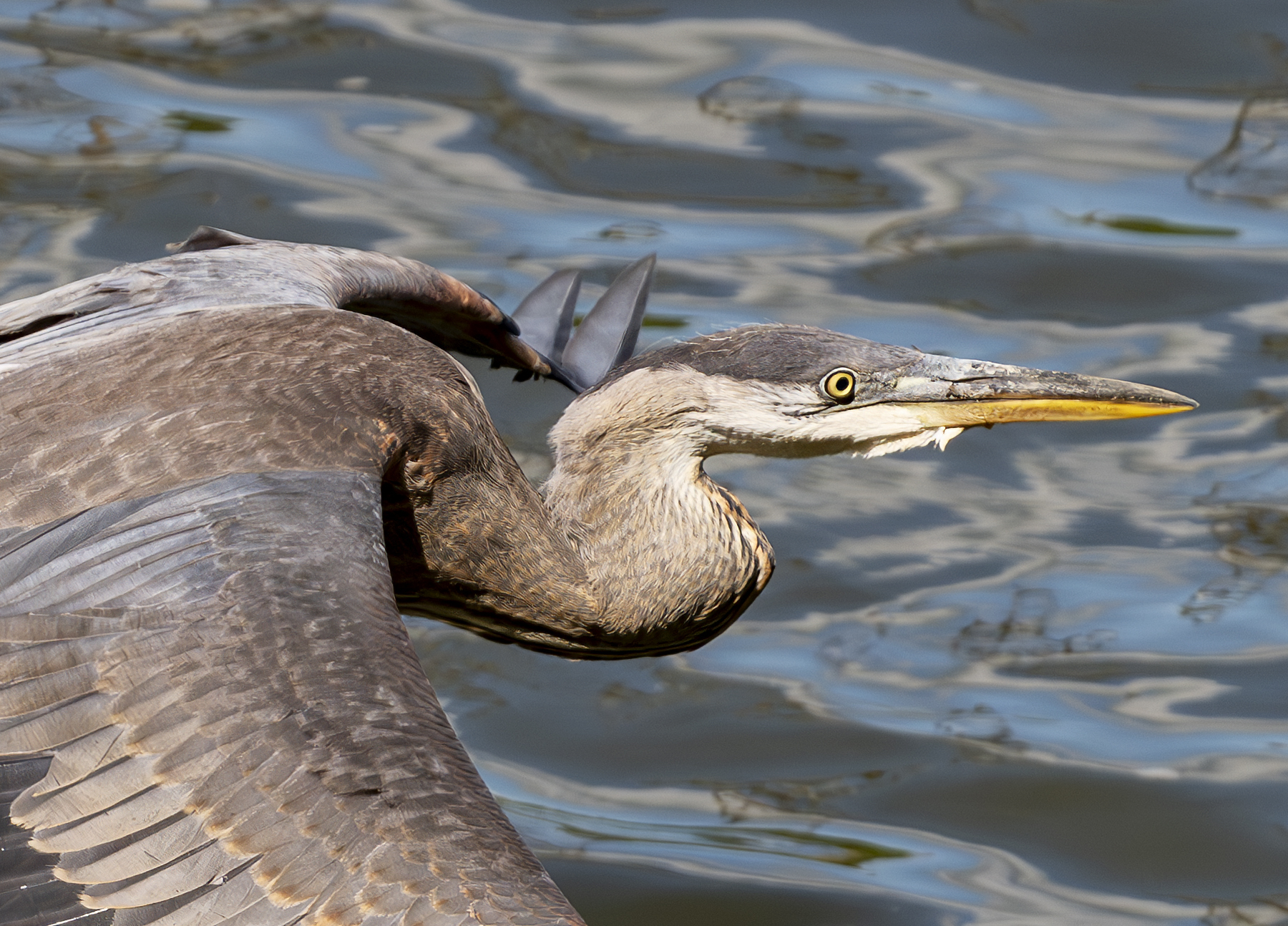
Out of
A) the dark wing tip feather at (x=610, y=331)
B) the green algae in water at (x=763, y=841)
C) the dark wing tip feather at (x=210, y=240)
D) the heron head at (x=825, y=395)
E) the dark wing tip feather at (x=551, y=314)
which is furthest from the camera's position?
the dark wing tip feather at (x=551, y=314)

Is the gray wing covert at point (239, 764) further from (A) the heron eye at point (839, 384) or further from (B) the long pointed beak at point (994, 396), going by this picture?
(B) the long pointed beak at point (994, 396)

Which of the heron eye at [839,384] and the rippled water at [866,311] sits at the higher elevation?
the heron eye at [839,384]

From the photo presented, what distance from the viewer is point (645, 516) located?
15.6ft

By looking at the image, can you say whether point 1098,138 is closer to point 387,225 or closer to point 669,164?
point 669,164

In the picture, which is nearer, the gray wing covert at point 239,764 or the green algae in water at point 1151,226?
the gray wing covert at point 239,764

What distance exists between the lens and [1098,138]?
10.6m

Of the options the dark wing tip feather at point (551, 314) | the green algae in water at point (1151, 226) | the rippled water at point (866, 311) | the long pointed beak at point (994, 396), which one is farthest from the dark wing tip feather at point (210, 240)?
the green algae in water at point (1151, 226)

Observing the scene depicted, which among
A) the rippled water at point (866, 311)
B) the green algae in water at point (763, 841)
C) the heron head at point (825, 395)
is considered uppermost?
the heron head at point (825, 395)

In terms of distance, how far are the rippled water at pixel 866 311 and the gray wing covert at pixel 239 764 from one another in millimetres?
2340

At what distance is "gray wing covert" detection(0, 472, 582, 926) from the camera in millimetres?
3123

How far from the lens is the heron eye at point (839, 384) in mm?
4648

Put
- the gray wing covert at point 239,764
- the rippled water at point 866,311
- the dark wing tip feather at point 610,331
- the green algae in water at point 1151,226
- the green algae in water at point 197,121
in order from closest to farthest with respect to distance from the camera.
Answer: the gray wing covert at point 239,764, the rippled water at point 866,311, the dark wing tip feather at point 610,331, the green algae in water at point 1151,226, the green algae in water at point 197,121

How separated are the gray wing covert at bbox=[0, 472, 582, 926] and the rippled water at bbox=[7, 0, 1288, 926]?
92.1 inches

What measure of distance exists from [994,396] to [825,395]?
483 millimetres
